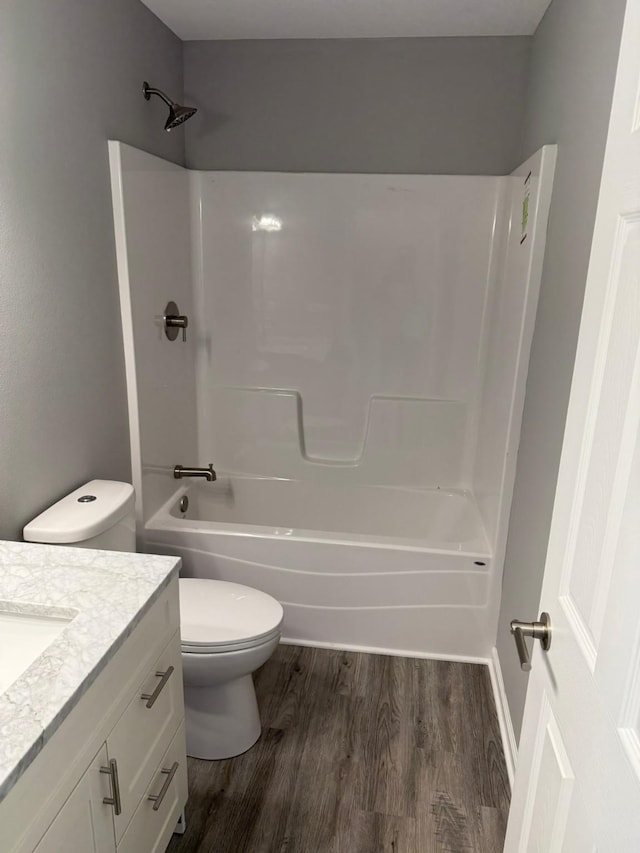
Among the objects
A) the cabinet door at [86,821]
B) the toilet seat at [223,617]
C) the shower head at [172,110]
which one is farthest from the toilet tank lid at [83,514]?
the shower head at [172,110]

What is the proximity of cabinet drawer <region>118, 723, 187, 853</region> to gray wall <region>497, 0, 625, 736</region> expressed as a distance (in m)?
1.01

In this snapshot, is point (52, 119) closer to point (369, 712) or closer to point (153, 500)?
point (153, 500)

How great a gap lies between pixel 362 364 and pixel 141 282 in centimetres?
110

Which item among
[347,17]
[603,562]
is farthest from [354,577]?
[347,17]

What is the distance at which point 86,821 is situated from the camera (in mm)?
1050

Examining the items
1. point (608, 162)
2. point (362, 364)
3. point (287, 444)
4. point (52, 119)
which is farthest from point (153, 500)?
point (608, 162)

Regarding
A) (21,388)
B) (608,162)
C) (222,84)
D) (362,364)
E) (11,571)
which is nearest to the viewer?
(608,162)

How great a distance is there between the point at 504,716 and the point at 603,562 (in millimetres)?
1530

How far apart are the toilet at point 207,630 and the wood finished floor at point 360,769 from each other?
96mm

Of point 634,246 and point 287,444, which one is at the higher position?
point 634,246

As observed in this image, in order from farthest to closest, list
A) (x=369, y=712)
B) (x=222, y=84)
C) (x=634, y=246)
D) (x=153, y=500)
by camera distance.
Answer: (x=222, y=84) < (x=153, y=500) < (x=369, y=712) < (x=634, y=246)

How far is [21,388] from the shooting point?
5.39ft

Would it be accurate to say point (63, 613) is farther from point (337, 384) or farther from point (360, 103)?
point (360, 103)

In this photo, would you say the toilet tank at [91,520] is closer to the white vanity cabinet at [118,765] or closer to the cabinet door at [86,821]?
the white vanity cabinet at [118,765]
